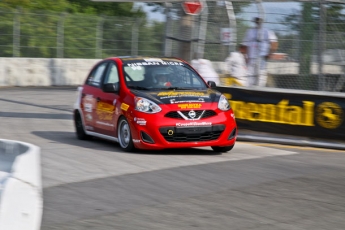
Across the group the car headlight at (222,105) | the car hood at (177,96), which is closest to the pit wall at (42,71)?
the car hood at (177,96)

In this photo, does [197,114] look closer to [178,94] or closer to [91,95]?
[178,94]

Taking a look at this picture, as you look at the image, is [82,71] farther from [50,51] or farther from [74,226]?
[74,226]

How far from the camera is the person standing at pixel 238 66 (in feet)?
49.1

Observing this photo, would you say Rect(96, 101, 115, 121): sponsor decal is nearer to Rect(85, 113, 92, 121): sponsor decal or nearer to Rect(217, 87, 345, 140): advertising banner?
Rect(85, 113, 92, 121): sponsor decal

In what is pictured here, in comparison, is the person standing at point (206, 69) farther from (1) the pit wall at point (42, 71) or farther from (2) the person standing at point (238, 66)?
(1) the pit wall at point (42, 71)

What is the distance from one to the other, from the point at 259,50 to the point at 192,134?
3.59 m

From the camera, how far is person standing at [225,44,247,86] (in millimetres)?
14951

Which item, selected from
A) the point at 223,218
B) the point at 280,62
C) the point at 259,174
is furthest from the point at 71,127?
the point at 223,218

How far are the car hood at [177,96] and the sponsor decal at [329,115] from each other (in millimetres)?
1953

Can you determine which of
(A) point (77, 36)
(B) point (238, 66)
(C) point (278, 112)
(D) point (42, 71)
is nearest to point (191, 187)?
(C) point (278, 112)

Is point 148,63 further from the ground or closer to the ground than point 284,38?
closer to the ground

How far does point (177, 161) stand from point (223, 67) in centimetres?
502

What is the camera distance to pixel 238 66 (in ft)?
49.6

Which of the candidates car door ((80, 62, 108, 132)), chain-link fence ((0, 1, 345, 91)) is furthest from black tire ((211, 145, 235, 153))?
chain-link fence ((0, 1, 345, 91))
